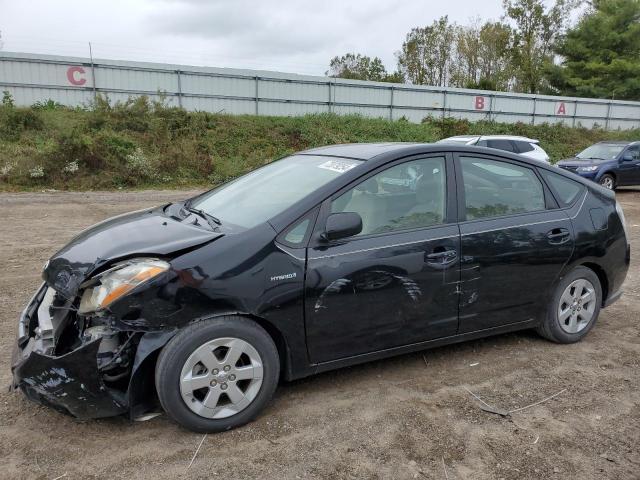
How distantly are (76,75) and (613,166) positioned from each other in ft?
62.4

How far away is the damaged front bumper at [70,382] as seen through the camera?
2.71 meters

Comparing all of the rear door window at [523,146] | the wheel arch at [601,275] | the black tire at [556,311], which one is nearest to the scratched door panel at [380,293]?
the black tire at [556,311]

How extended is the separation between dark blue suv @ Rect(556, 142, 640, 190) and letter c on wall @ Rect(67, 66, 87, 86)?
57.0ft

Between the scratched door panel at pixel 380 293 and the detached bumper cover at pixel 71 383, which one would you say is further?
the scratched door panel at pixel 380 293

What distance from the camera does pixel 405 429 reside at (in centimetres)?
304

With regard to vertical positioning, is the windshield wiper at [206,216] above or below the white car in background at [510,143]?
below

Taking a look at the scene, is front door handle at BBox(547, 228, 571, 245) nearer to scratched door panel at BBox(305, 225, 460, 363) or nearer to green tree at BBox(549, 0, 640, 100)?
scratched door panel at BBox(305, 225, 460, 363)

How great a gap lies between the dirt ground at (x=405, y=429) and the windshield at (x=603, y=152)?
13698 millimetres

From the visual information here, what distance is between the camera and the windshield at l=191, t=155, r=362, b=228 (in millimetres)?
3402

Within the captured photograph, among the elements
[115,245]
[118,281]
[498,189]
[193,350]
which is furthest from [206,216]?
[498,189]

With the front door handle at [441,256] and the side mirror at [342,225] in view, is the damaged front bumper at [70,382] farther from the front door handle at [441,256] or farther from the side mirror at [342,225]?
the front door handle at [441,256]

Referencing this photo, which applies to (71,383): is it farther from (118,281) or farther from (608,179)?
(608,179)

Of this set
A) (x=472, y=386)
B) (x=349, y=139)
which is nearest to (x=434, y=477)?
(x=472, y=386)

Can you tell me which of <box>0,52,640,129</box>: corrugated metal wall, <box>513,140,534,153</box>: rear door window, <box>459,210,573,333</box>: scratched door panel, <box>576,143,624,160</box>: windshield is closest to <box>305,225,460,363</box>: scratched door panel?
<box>459,210,573,333</box>: scratched door panel
